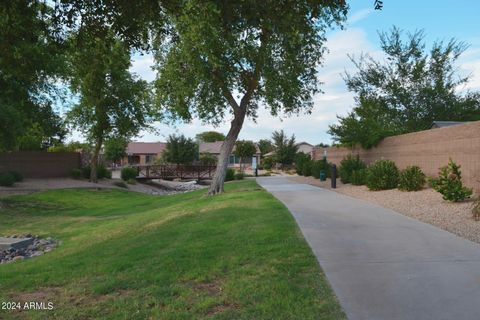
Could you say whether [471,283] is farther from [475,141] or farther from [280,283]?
[475,141]

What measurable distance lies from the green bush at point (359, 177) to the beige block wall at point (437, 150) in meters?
1.37

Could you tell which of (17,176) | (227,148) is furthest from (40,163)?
(227,148)

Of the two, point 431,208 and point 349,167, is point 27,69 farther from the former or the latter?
point 349,167

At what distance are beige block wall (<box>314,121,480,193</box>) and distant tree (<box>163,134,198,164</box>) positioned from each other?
42.6 meters

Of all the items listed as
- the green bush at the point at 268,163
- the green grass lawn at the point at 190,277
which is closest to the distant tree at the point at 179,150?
the green bush at the point at 268,163

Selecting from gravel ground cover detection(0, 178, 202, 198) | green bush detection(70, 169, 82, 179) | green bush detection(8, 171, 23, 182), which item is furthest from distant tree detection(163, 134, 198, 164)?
green bush detection(8, 171, 23, 182)

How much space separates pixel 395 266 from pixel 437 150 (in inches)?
478

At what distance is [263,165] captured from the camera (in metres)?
71.9

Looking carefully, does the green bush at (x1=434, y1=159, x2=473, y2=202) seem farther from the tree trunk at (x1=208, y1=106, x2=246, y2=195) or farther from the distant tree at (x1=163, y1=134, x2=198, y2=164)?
the distant tree at (x1=163, y1=134, x2=198, y2=164)

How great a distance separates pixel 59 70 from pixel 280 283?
72.4ft

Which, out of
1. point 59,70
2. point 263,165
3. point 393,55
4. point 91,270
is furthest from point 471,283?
point 263,165

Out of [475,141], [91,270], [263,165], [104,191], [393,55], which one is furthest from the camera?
[263,165]

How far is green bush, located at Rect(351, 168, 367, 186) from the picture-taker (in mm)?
23383

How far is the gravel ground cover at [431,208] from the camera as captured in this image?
36.0ft
